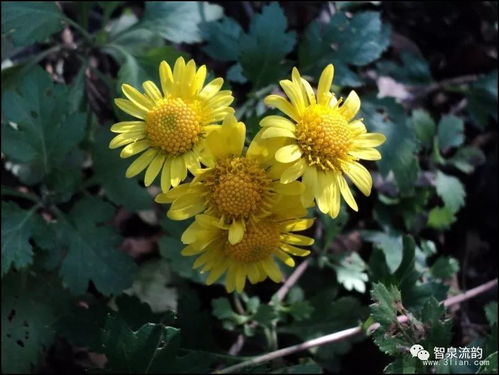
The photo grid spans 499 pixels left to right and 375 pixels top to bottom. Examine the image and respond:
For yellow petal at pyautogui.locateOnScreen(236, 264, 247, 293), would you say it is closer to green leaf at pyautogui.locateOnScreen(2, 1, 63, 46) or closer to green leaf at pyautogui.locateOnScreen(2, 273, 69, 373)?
green leaf at pyautogui.locateOnScreen(2, 273, 69, 373)

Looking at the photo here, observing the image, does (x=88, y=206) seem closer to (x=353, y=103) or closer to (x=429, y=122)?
(x=353, y=103)

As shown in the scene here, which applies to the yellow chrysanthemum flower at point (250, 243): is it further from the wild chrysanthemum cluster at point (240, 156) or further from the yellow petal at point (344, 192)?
the yellow petal at point (344, 192)

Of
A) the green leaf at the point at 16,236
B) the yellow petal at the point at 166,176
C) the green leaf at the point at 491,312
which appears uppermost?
the yellow petal at the point at 166,176

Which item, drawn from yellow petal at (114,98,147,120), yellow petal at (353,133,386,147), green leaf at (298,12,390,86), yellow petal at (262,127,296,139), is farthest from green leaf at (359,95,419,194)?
yellow petal at (114,98,147,120)

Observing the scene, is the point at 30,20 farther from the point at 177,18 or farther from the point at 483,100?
the point at 483,100

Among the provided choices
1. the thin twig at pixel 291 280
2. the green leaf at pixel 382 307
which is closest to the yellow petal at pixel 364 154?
the green leaf at pixel 382 307
